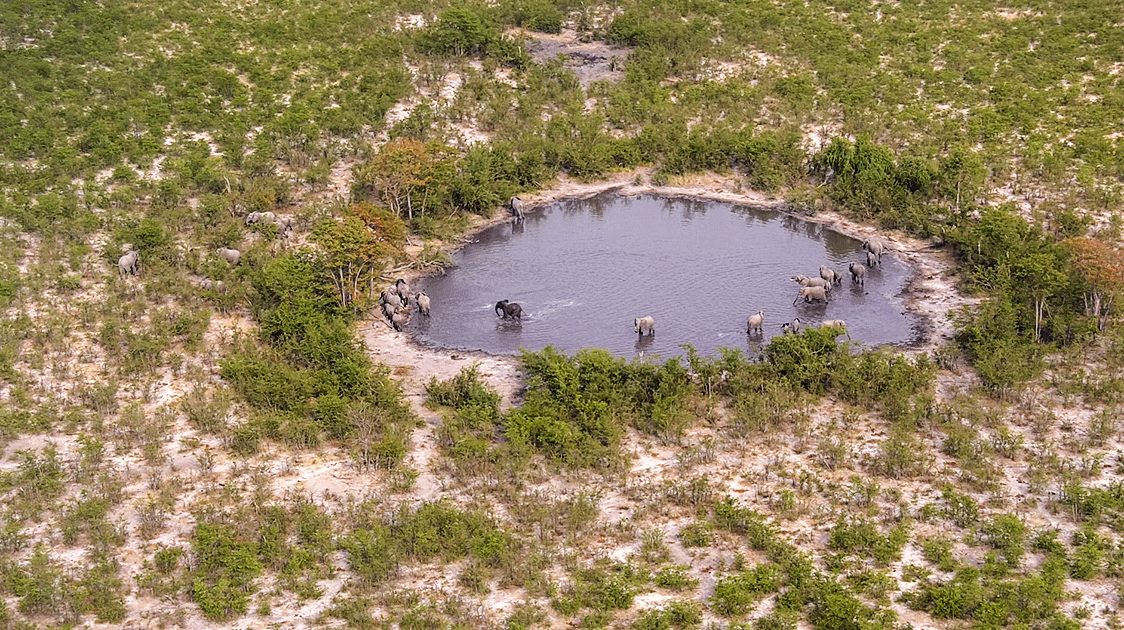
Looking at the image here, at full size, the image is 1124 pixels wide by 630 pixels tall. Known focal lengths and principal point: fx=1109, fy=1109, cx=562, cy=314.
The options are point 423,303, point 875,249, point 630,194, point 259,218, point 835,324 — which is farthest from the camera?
point 630,194

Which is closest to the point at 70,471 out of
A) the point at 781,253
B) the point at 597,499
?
the point at 597,499

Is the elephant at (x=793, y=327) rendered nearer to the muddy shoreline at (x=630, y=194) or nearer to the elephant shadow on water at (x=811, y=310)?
the elephant shadow on water at (x=811, y=310)

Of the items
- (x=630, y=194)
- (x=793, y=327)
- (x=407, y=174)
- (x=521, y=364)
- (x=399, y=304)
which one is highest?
(x=407, y=174)

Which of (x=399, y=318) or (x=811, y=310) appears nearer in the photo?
(x=811, y=310)

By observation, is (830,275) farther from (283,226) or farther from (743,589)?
(283,226)

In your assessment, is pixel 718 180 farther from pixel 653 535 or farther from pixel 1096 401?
pixel 653 535

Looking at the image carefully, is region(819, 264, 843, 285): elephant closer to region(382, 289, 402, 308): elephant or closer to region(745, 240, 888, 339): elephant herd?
region(745, 240, 888, 339): elephant herd

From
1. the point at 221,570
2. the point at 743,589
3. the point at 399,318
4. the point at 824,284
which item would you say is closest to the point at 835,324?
the point at 824,284
